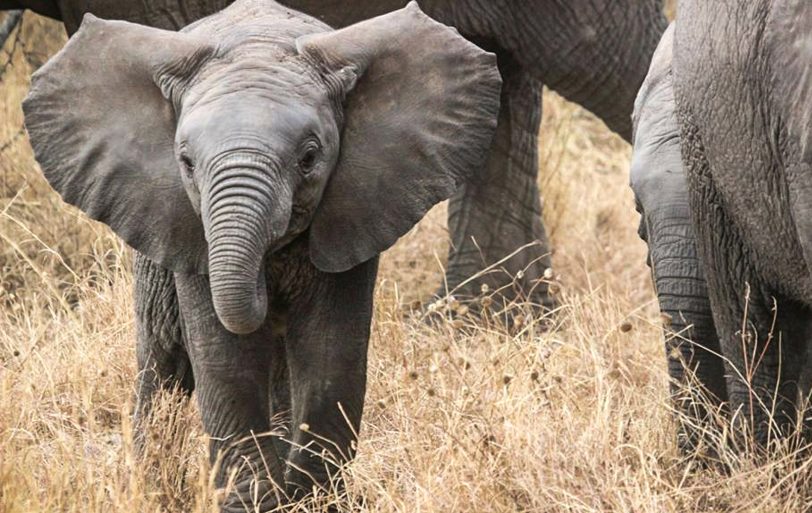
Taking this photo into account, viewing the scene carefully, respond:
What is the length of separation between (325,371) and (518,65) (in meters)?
2.45

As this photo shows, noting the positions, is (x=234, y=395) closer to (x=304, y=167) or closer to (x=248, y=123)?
(x=304, y=167)

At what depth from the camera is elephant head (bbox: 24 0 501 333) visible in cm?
412

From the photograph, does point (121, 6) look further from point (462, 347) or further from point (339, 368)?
point (339, 368)

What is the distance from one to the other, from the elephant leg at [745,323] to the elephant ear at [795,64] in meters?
0.59

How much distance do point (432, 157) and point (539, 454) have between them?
676 mm

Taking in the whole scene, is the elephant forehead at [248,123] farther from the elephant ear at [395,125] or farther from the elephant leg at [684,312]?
the elephant leg at [684,312]

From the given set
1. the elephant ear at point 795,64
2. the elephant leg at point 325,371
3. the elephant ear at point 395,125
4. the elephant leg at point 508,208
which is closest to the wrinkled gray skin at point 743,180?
the elephant ear at point 795,64

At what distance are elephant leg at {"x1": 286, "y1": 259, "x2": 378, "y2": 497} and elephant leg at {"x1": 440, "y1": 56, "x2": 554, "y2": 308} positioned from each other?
2.29 meters

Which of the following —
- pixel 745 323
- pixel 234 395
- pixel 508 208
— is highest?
pixel 745 323

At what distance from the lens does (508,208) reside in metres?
6.71

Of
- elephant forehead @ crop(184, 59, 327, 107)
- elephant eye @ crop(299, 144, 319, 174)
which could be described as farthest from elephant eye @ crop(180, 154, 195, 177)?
elephant eye @ crop(299, 144, 319, 174)

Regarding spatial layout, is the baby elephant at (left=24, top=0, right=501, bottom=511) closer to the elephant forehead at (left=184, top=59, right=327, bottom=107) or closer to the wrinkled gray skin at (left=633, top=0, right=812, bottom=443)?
the elephant forehead at (left=184, top=59, right=327, bottom=107)

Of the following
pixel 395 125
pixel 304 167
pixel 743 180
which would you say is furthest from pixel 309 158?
pixel 743 180

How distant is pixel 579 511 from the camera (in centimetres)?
395
